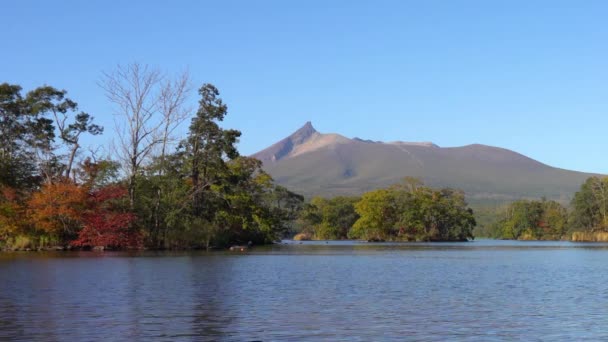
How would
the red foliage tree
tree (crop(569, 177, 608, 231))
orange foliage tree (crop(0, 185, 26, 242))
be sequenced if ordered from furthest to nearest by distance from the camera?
tree (crop(569, 177, 608, 231)), the red foliage tree, orange foliage tree (crop(0, 185, 26, 242))

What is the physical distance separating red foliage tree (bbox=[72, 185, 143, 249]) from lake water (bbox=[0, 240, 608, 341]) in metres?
20.7

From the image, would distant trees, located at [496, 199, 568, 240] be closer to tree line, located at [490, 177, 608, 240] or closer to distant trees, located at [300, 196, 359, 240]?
tree line, located at [490, 177, 608, 240]

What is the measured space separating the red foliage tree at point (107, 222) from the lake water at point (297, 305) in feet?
68.0

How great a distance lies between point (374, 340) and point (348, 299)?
7.08 meters

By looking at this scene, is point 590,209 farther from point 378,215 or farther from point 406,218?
point 378,215

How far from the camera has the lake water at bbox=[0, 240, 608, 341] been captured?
15031 mm

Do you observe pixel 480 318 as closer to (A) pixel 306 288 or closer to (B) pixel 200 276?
(A) pixel 306 288

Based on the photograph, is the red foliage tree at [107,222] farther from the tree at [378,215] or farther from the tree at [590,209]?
the tree at [590,209]

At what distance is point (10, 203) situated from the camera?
52312 millimetres

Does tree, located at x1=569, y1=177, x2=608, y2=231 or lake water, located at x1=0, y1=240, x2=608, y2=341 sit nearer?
lake water, located at x1=0, y1=240, x2=608, y2=341

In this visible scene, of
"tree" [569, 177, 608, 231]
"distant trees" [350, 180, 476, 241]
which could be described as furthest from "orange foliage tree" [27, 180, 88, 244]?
"tree" [569, 177, 608, 231]

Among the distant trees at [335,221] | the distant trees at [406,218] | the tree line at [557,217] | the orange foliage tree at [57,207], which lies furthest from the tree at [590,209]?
the orange foliage tree at [57,207]

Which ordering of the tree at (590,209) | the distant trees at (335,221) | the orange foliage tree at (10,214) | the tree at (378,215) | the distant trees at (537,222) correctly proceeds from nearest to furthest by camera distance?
the orange foliage tree at (10,214) → the tree at (378,215) → the tree at (590,209) → the distant trees at (537,222) → the distant trees at (335,221)

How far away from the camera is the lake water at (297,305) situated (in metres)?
15.0
